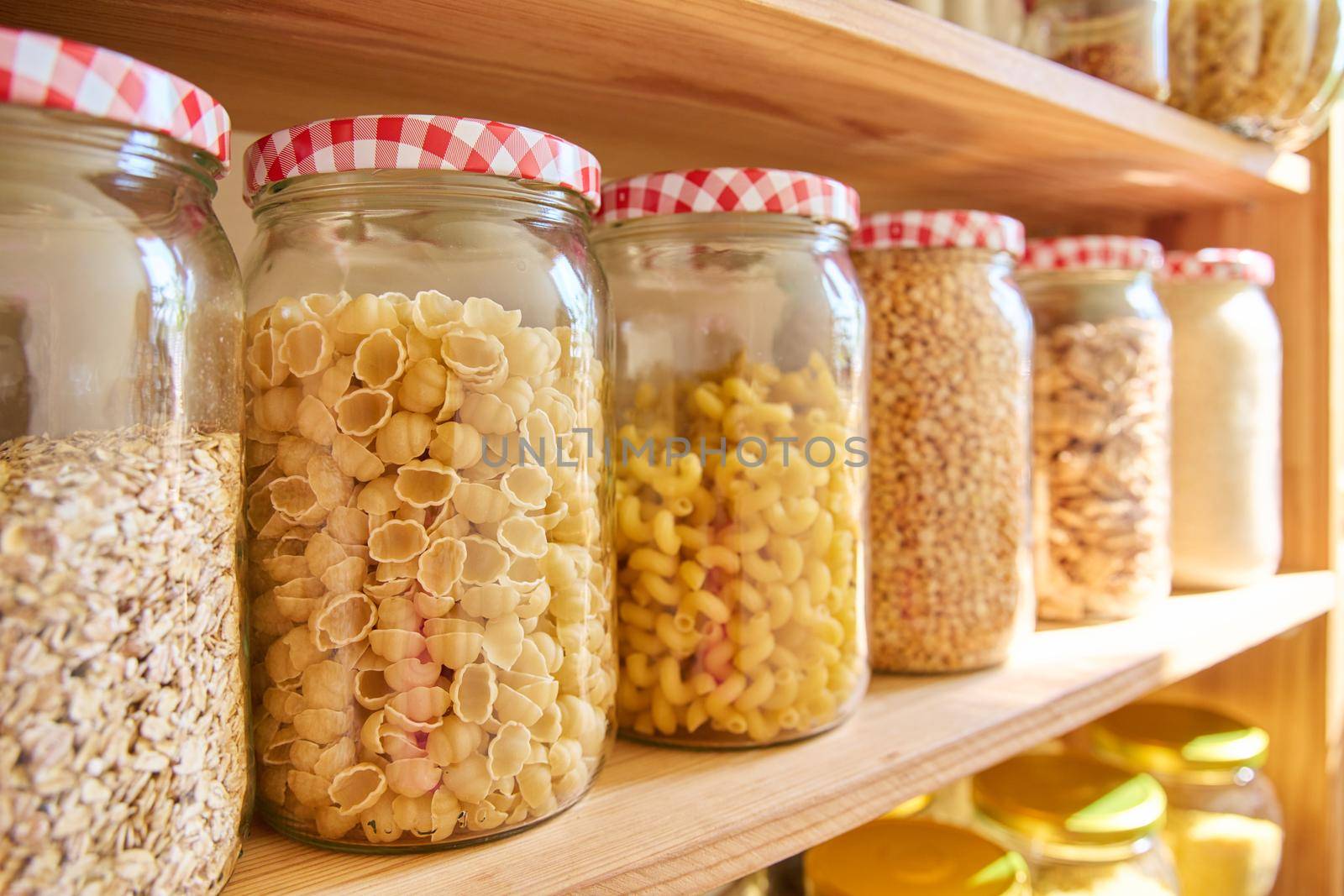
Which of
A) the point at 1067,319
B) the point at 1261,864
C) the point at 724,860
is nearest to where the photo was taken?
the point at 724,860

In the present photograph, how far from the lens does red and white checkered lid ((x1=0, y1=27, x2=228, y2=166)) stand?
0.30m

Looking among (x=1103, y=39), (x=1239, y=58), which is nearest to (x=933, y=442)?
(x=1103, y=39)

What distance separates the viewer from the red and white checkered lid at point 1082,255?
0.79 metres

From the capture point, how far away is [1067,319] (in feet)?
2.68

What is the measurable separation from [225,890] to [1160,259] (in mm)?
816

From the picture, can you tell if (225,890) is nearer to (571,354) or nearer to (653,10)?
(571,354)

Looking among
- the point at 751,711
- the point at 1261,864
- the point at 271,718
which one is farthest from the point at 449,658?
the point at 1261,864

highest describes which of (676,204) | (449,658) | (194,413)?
(676,204)

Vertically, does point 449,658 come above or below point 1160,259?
below

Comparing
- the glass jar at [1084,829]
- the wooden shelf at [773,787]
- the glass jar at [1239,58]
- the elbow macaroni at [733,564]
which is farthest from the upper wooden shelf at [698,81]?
the glass jar at [1084,829]

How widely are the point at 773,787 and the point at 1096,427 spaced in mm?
454

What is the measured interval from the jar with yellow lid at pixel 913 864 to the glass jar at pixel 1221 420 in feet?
1.17

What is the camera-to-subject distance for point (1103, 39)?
0.76 meters

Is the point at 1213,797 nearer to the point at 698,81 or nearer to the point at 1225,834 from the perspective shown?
the point at 1225,834
